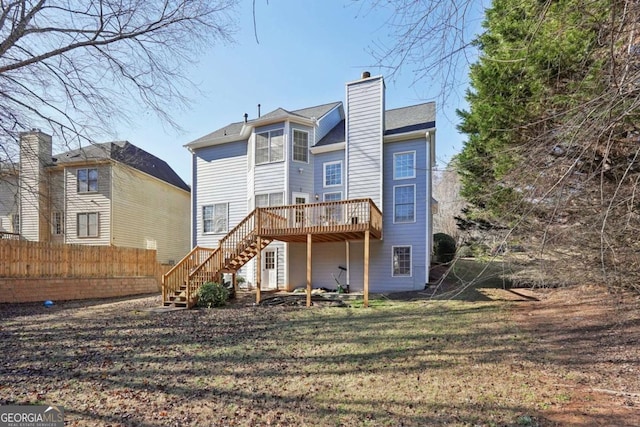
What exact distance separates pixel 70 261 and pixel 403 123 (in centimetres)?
1389

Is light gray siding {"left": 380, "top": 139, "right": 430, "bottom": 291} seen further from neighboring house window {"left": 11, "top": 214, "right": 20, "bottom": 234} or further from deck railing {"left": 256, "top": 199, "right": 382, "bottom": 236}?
neighboring house window {"left": 11, "top": 214, "right": 20, "bottom": 234}

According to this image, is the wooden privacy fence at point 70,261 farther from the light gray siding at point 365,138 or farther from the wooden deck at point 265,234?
the light gray siding at point 365,138

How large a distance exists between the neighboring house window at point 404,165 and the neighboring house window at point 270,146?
460 centimetres

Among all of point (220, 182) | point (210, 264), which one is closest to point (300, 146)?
point (220, 182)

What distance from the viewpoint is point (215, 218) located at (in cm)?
1587

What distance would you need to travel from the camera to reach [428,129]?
504 inches

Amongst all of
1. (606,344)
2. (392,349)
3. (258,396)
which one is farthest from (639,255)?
(258,396)

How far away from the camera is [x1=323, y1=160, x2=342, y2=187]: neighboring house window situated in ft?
47.1

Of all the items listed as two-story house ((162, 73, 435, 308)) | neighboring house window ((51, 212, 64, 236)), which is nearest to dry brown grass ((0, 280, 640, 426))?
two-story house ((162, 73, 435, 308))

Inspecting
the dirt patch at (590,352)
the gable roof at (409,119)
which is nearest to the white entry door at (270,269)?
the gable roof at (409,119)

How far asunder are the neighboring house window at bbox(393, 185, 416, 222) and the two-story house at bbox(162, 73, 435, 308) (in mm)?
38

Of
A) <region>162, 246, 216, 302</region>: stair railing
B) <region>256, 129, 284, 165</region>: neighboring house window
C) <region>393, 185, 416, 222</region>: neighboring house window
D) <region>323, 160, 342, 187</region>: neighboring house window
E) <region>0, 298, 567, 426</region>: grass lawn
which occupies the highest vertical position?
<region>256, 129, 284, 165</region>: neighboring house window

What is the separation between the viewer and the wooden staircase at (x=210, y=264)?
10.9 meters

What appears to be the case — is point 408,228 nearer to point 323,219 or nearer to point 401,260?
point 401,260
